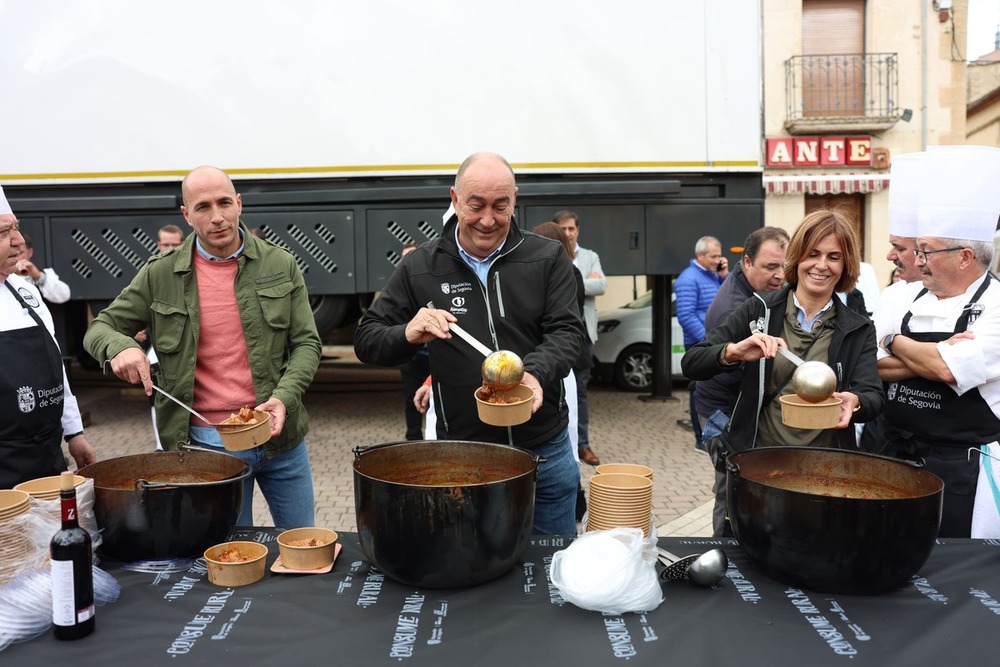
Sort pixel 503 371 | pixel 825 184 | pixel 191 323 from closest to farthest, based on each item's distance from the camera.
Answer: pixel 503 371, pixel 191 323, pixel 825 184

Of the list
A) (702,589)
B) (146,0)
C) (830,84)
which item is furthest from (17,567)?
(830,84)

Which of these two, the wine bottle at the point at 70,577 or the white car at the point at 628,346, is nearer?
the wine bottle at the point at 70,577

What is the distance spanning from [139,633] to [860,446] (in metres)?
2.47

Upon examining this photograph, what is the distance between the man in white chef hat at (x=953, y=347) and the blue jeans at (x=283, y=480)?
2030 millimetres

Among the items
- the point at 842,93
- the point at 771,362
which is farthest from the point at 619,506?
the point at 842,93

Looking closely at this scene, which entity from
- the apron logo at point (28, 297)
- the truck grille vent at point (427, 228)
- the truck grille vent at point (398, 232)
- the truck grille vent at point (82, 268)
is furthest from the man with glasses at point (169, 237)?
the apron logo at point (28, 297)

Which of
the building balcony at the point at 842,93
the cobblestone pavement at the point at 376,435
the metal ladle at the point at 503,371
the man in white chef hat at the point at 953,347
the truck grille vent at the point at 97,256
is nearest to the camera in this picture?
the metal ladle at the point at 503,371

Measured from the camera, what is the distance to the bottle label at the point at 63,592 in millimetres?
1540

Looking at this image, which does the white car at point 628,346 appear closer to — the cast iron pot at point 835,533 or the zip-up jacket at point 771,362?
the zip-up jacket at point 771,362

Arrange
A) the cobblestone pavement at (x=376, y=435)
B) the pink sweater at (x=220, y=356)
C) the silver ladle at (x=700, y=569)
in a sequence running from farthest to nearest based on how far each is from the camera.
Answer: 1. the cobblestone pavement at (x=376, y=435)
2. the pink sweater at (x=220, y=356)
3. the silver ladle at (x=700, y=569)

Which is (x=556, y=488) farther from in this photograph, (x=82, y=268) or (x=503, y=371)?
(x=82, y=268)

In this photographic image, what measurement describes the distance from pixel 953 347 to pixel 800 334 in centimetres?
46

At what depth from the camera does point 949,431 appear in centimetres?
232

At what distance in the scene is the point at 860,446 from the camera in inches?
113
